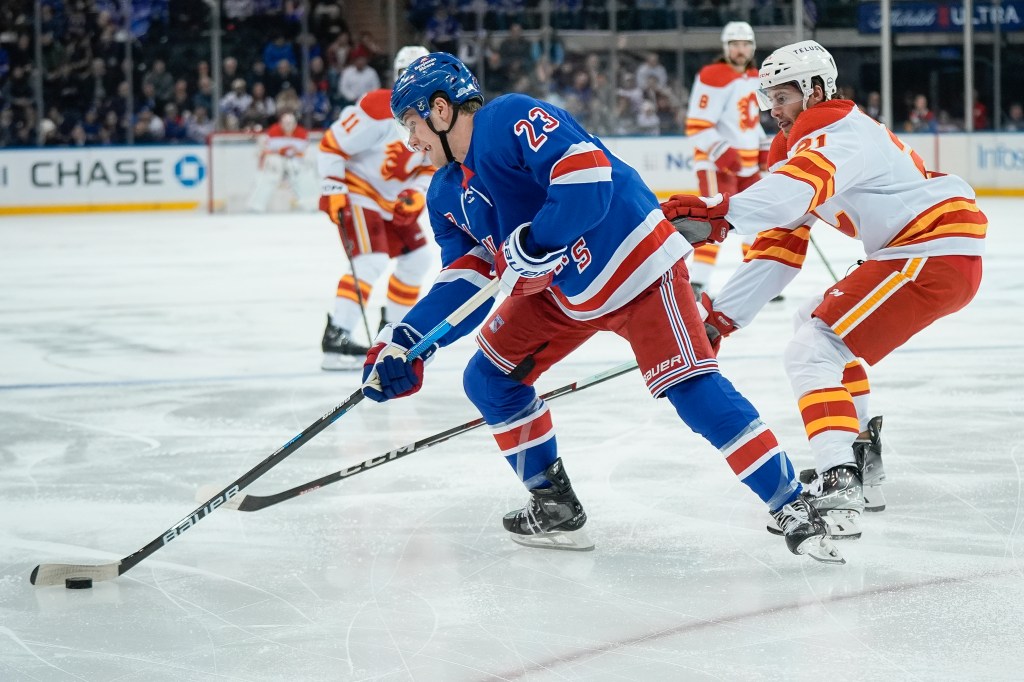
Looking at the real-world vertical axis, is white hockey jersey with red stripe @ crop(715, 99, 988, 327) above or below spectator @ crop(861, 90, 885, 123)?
above

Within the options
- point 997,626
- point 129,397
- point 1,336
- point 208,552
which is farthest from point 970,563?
point 1,336

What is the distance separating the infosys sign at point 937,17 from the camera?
14094mm

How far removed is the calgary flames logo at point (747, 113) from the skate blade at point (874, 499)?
13.4 ft

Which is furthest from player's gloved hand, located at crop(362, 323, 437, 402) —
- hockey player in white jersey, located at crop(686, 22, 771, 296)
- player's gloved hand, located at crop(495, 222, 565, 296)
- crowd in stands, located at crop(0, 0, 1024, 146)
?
crowd in stands, located at crop(0, 0, 1024, 146)

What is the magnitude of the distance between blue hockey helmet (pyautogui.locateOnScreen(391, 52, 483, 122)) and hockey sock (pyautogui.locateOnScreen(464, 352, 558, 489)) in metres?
0.53

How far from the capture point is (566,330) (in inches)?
109

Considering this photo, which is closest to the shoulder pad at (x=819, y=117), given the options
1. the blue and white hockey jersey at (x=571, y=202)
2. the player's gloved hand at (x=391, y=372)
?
the blue and white hockey jersey at (x=571, y=202)

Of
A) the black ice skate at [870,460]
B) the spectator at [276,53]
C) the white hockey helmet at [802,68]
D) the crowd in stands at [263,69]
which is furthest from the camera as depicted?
the spectator at [276,53]

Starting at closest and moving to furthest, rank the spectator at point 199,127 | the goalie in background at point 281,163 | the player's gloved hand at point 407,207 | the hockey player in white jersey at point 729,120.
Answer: the player's gloved hand at point 407,207, the hockey player in white jersey at point 729,120, the goalie in background at point 281,163, the spectator at point 199,127

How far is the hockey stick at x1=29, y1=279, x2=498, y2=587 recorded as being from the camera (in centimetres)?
265

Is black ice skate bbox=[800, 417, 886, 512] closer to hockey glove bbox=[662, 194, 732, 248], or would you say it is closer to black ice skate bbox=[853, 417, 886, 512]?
black ice skate bbox=[853, 417, 886, 512]

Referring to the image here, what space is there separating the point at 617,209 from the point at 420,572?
0.79m

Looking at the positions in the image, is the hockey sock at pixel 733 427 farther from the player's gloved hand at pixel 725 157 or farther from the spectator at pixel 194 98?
the spectator at pixel 194 98

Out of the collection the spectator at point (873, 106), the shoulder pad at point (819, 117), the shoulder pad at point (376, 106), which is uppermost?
the shoulder pad at point (819, 117)
